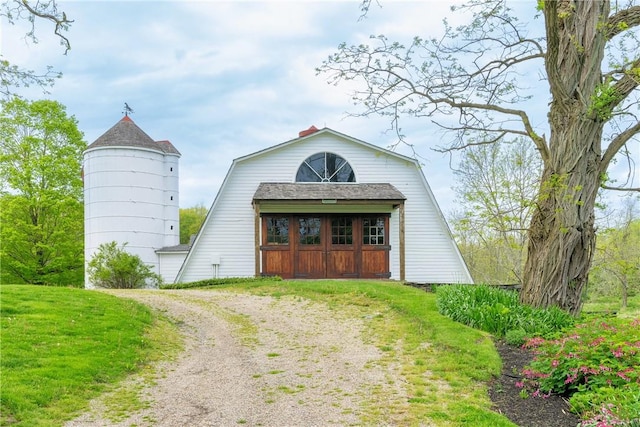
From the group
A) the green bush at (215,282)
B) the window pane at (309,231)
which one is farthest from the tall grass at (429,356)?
the window pane at (309,231)

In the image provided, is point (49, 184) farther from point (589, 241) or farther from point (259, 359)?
point (589, 241)

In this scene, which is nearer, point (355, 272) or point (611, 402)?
point (611, 402)

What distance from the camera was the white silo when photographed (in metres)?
22.9

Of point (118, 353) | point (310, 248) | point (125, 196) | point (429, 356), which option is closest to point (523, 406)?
point (429, 356)

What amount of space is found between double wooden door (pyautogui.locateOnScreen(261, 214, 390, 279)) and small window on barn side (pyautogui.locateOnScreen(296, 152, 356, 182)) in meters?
1.80

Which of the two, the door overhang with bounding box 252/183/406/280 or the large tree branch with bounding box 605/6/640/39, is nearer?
the large tree branch with bounding box 605/6/640/39

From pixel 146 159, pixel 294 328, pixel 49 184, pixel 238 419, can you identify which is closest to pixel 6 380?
pixel 238 419

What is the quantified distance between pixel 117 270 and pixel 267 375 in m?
16.3

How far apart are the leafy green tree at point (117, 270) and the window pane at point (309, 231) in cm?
731

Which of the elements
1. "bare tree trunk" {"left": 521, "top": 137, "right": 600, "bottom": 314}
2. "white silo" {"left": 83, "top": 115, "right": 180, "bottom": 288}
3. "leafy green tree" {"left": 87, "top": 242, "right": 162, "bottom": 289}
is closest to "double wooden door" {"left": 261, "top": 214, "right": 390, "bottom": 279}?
"leafy green tree" {"left": 87, "top": 242, "right": 162, "bottom": 289}

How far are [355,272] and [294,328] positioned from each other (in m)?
8.32

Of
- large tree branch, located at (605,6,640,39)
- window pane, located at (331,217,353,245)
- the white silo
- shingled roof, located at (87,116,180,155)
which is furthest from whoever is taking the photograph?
shingled roof, located at (87,116,180,155)

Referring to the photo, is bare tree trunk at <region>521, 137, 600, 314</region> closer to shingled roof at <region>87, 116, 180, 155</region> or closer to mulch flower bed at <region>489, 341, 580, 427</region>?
mulch flower bed at <region>489, 341, 580, 427</region>

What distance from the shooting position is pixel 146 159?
2414cm
